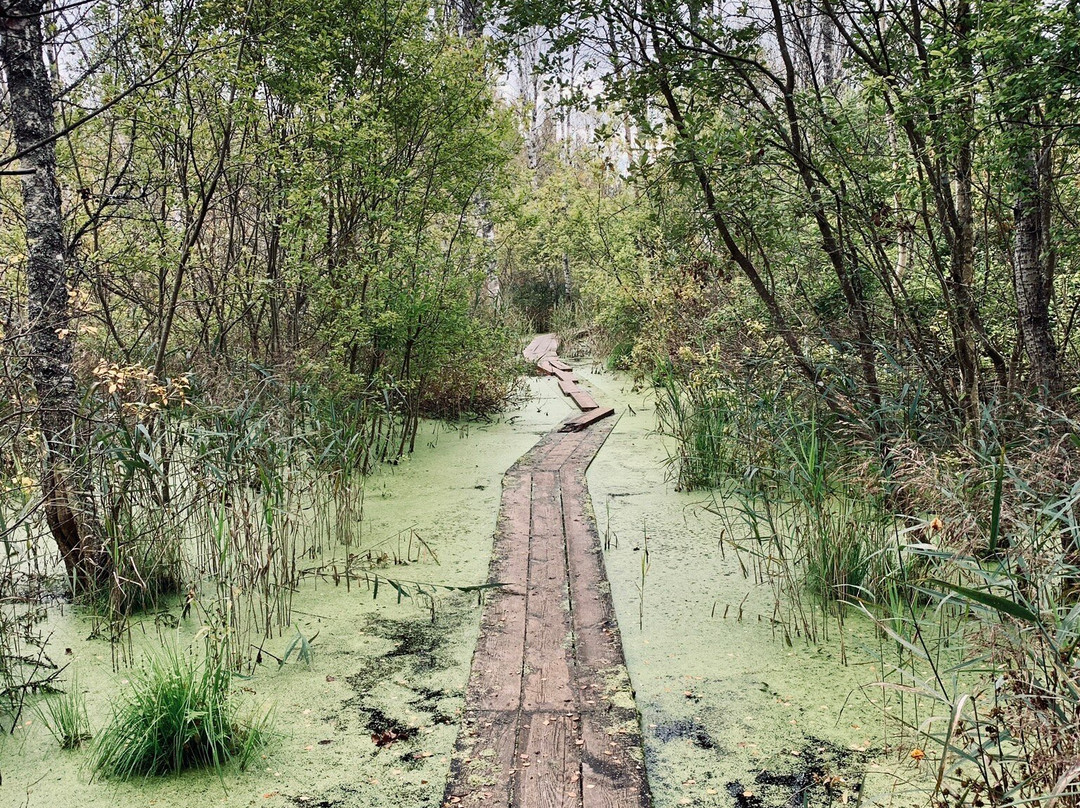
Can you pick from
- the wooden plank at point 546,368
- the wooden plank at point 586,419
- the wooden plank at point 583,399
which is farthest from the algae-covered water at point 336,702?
the wooden plank at point 546,368

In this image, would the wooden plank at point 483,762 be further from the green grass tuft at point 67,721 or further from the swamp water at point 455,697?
the green grass tuft at point 67,721

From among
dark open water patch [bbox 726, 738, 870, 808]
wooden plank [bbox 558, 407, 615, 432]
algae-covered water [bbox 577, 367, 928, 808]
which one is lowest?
dark open water patch [bbox 726, 738, 870, 808]

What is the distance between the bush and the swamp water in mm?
46

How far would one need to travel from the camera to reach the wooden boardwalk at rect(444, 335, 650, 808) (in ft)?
6.91

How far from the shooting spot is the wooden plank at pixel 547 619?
2590 millimetres

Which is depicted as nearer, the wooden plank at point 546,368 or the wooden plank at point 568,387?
the wooden plank at point 568,387

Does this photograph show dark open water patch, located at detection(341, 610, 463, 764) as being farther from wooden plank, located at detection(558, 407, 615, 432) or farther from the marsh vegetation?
wooden plank, located at detection(558, 407, 615, 432)

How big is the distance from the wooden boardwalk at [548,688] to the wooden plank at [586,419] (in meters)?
2.55

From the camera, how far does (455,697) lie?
2600 mm

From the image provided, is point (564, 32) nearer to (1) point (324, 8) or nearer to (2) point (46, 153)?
(1) point (324, 8)

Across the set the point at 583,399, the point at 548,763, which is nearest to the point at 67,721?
the point at 548,763

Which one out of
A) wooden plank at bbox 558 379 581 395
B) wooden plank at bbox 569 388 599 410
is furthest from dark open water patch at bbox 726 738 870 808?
wooden plank at bbox 558 379 581 395

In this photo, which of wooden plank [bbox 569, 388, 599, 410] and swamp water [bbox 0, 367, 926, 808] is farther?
wooden plank [bbox 569, 388, 599, 410]

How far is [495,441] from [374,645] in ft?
12.4
